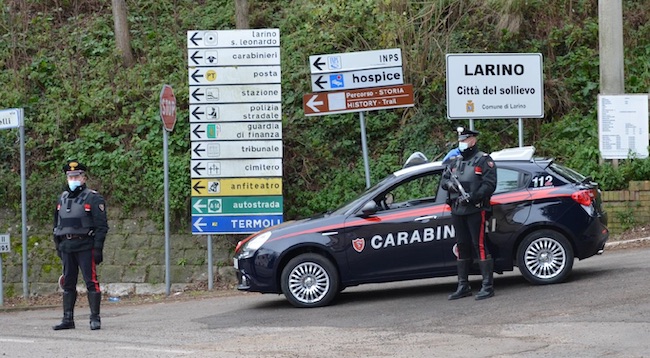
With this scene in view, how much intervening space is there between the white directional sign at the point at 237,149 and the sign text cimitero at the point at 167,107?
53cm

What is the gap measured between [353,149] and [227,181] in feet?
11.3

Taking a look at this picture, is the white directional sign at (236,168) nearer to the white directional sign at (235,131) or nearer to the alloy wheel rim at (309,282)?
the white directional sign at (235,131)

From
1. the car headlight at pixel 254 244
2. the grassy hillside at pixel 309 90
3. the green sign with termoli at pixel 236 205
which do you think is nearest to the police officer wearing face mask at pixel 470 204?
the car headlight at pixel 254 244

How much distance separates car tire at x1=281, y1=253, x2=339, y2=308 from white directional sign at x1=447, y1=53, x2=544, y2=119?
5.35 m

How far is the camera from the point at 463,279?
11781 mm

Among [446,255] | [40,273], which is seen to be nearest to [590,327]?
[446,255]

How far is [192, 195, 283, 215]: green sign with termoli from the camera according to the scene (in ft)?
52.0

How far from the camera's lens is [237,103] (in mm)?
15922

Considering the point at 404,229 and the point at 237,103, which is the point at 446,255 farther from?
the point at 237,103

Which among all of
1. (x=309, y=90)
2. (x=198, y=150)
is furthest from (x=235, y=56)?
(x=309, y=90)

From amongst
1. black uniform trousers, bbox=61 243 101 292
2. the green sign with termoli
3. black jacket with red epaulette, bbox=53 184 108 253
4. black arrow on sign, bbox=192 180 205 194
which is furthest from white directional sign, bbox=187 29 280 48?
black uniform trousers, bbox=61 243 101 292

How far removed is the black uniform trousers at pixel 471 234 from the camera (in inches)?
456

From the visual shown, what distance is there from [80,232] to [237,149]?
484 cm

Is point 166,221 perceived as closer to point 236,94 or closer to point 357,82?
point 236,94
